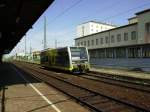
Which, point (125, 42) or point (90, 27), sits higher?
point (90, 27)

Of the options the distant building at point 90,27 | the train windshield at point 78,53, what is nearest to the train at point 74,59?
the train windshield at point 78,53

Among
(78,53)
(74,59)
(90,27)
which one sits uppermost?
(90,27)

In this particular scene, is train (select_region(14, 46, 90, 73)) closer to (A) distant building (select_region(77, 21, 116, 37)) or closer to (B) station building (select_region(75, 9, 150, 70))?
(B) station building (select_region(75, 9, 150, 70))

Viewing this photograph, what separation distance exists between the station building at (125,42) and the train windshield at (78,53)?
17.7ft

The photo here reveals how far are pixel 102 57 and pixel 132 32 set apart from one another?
10.7 metres

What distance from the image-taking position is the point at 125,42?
55875mm

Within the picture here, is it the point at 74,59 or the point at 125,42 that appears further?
the point at 125,42

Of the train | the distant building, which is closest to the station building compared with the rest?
the train

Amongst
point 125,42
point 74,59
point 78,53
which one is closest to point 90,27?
point 125,42

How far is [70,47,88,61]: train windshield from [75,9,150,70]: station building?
540 centimetres

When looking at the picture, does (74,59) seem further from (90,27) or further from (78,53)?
(90,27)

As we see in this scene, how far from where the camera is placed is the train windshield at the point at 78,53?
99.5 ft

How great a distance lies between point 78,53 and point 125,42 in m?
26.6

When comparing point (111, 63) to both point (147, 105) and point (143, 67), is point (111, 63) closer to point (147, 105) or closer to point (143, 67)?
point (143, 67)
